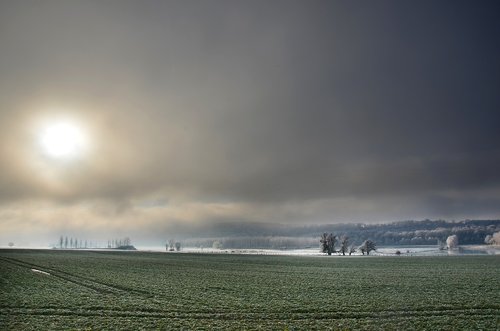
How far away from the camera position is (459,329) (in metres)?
32.4

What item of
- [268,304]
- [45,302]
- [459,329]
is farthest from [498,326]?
[45,302]

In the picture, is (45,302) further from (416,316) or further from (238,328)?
(416,316)

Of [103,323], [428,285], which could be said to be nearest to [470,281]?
[428,285]

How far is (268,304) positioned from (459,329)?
65.7 feet

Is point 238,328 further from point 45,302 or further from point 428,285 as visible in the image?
point 428,285

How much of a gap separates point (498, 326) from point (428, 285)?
102ft

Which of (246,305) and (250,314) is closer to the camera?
(250,314)

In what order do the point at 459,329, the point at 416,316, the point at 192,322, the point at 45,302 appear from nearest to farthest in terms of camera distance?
the point at 459,329 → the point at 192,322 → the point at 416,316 → the point at 45,302

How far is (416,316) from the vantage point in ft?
125

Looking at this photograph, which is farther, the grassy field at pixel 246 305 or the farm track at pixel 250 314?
the farm track at pixel 250 314

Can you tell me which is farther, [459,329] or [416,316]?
Answer: [416,316]

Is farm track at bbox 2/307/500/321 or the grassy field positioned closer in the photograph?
the grassy field

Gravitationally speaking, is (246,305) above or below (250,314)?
below

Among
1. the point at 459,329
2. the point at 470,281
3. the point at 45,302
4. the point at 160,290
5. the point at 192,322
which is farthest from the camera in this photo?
the point at 470,281
